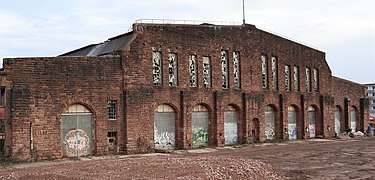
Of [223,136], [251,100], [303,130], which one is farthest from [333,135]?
[223,136]

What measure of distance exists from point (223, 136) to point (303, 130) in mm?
9233

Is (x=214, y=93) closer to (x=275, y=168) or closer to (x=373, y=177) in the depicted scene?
(x=275, y=168)

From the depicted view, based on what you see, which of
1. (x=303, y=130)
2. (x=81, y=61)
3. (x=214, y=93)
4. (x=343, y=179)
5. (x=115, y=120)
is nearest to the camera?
(x=343, y=179)

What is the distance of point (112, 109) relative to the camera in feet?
81.0

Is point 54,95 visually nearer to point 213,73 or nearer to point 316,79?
point 213,73

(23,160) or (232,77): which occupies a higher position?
(232,77)

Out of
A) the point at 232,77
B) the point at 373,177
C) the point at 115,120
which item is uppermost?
the point at 232,77

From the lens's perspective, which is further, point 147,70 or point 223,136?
point 223,136

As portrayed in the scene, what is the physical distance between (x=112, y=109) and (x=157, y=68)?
3799mm

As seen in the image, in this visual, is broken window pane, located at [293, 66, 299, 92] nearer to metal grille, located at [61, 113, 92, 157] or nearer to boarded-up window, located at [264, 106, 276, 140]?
Result: boarded-up window, located at [264, 106, 276, 140]

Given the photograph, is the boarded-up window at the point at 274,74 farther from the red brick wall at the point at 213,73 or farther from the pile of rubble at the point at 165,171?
the pile of rubble at the point at 165,171

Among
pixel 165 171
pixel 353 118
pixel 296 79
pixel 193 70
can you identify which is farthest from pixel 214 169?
pixel 353 118

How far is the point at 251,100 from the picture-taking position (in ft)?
104

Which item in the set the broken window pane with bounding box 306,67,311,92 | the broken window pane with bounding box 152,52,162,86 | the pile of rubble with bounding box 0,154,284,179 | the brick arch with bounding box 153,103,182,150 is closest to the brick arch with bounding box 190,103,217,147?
the brick arch with bounding box 153,103,182,150
